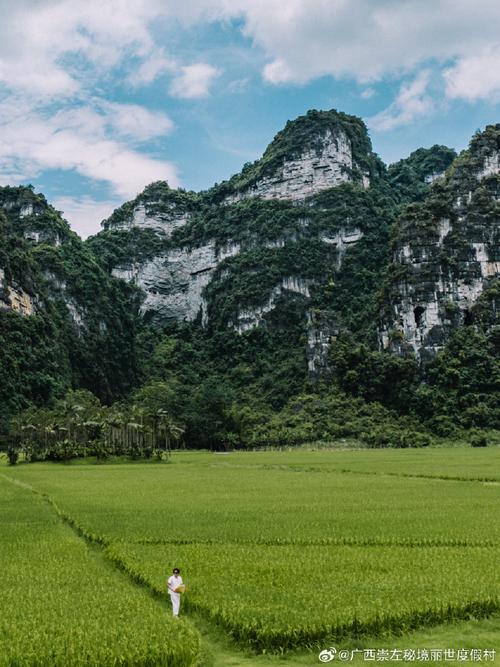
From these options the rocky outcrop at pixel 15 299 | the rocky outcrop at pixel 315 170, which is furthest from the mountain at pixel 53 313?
the rocky outcrop at pixel 315 170

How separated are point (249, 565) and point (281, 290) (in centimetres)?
11693

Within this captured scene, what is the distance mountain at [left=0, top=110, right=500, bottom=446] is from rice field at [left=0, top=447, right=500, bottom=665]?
59.8 m

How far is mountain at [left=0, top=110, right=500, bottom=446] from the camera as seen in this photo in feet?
308

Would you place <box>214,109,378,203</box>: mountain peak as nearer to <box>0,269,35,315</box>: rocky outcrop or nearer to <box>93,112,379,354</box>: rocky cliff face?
<box>93,112,379,354</box>: rocky cliff face

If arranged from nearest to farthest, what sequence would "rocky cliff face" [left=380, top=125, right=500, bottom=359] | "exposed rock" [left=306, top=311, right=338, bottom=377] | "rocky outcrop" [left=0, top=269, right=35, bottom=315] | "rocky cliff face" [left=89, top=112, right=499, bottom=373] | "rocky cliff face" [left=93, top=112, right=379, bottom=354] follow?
"rocky outcrop" [left=0, top=269, right=35, bottom=315], "rocky cliff face" [left=380, top=125, right=500, bottom=359], "rocky cliff face" [left=89, top=112, right=499, bottom=373], "exposed rock" [left=306, top=311, right=338, bottom=377], "rocky cliff face" [left=93, top=112, right=379, bottom=354]

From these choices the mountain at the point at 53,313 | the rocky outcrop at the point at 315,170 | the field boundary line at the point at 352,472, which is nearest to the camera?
the field boundary line at the point at 352,472

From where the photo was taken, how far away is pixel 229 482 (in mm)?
34969

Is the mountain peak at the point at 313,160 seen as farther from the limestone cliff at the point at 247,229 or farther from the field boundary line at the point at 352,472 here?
the field boundary line at the point at 352,472

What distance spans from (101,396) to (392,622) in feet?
373

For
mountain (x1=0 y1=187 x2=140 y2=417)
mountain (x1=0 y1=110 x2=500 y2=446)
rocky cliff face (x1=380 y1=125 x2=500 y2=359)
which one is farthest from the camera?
rocky cliff face (x1=380 y1=125 x2=500 y2=359)

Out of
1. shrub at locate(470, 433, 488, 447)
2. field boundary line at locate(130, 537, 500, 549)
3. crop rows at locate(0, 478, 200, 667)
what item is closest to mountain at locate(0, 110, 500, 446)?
shrub at locate(470, 433, 488, 447)

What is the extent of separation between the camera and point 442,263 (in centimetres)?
10194

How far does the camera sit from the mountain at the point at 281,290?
9394 cm

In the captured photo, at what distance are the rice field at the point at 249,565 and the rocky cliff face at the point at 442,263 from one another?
73119mm
